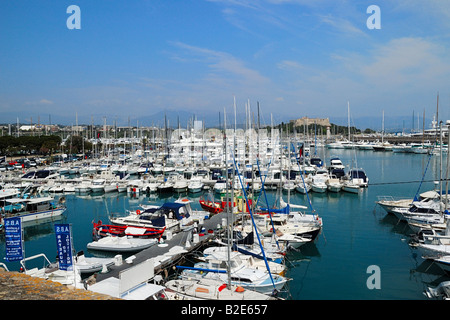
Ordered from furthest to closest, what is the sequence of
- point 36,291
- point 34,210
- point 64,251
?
point 34,210
point 64,251
point 36,291

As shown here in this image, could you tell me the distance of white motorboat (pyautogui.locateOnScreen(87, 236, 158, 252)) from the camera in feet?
69.9

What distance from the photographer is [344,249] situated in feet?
72.0

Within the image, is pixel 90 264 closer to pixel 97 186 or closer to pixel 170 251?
pixel 170 251

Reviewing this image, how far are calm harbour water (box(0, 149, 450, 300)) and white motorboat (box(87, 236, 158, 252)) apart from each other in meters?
2.05

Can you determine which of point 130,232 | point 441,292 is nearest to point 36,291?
point 441,292

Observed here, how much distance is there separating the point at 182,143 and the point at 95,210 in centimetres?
4699

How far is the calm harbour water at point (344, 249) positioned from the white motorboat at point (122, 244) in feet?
6.72

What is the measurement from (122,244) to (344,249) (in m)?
13.4

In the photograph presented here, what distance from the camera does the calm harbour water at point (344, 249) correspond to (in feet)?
54.5

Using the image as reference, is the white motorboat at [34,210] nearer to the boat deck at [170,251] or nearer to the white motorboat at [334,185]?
the boat deck at [170,251]

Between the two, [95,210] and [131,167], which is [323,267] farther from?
[131,167]
